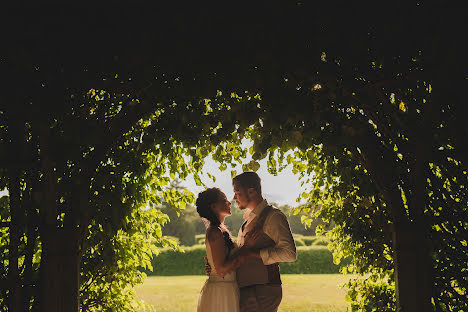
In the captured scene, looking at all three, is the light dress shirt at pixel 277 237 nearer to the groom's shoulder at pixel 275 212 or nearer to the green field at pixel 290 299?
the groom's shoulder at pixel 275 212

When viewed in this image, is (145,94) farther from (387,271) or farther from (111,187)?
(387,271)

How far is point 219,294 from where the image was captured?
4.71 m

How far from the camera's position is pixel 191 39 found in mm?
3184

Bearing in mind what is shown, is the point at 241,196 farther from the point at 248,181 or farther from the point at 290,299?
the point at 290,299

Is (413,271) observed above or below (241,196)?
below

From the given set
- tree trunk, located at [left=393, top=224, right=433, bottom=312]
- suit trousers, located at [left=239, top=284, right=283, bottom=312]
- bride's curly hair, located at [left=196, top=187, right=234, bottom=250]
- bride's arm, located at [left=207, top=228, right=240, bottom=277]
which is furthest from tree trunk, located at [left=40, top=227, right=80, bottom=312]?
tree trunk, located at [left=393, top=224, right=433, bottom=312]


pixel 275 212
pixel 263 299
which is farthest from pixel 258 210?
pixel 263 299

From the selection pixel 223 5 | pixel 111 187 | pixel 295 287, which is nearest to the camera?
pixel 223 5

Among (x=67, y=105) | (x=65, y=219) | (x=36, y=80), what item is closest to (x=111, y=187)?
(x=65, y=219)

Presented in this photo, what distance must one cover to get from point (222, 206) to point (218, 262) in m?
0.66

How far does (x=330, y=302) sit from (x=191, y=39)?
13587 mm

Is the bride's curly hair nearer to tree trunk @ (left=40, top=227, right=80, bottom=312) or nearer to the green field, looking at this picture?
tree trunk @ (left=40, top=227, right=80, bottom=312)

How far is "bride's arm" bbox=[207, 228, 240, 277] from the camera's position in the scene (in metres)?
4.62

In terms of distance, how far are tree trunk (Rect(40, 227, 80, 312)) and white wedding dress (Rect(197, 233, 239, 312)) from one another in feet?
4.82
